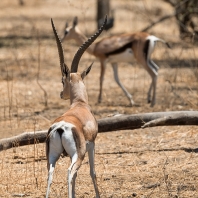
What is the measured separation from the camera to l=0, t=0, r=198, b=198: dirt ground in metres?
5.30

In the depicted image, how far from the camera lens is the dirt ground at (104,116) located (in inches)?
209

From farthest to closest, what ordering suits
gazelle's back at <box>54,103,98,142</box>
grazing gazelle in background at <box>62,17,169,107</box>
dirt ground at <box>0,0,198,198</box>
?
grazing gazelle in background at <box>62,17,169,107</box> → dirt ground at <box>0,0,198,198</box> → gazelle's back at <box>54,103,98,142</box>

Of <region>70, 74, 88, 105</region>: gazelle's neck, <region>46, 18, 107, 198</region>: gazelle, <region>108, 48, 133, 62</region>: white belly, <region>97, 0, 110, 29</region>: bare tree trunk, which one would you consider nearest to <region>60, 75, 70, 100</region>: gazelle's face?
→ <region>70, 74, 88, 105</region>: gazelle's neck

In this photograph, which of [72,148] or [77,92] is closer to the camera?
[72,148]

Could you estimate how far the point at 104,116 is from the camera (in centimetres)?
827

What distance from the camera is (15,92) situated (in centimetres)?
966

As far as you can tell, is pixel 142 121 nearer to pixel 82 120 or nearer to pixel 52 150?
pixel 82 120

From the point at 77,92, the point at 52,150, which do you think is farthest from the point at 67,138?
the point at 77,92

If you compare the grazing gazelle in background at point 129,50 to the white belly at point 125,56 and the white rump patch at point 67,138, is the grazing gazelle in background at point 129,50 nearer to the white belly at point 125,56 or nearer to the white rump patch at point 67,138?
the white belly at point 125,56

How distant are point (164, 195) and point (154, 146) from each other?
169 centimetres

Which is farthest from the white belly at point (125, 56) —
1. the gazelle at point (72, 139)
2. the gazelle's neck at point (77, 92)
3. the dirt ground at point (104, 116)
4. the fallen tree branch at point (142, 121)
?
the gazelle at point (72, 139)

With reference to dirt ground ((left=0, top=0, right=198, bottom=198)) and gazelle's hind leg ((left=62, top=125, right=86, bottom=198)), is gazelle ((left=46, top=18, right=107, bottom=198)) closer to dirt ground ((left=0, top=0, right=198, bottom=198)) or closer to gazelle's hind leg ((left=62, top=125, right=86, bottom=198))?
gazelle's hind leg ((left=62, top=125, right=86, bottom=198))

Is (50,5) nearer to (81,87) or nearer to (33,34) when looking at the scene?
(33,34)

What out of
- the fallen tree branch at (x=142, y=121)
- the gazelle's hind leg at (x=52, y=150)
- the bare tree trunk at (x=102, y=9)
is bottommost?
the bare tree trunk at (x=102, y=9)
